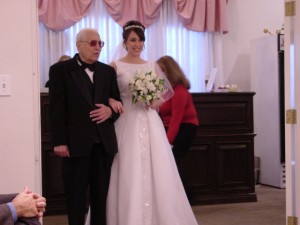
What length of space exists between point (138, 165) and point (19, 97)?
1.04 meters

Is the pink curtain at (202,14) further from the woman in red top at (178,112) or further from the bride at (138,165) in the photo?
the bride at (138,165)

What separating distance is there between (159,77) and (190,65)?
2.47 meters

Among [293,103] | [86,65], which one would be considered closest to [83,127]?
[86,65]

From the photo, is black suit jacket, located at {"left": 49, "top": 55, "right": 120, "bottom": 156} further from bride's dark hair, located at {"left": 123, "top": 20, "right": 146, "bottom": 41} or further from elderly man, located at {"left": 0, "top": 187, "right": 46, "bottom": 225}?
elderly man, located at {"left": 0, "top": 187, "right": 46, "bottom": 225}

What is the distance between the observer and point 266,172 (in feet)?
19.7

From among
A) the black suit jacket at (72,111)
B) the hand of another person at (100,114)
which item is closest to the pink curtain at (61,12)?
the black suit jacket at (72,111)

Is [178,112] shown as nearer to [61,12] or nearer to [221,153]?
[221,153]

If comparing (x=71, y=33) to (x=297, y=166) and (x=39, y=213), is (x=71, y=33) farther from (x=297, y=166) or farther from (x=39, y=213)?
(x=39, y=213)

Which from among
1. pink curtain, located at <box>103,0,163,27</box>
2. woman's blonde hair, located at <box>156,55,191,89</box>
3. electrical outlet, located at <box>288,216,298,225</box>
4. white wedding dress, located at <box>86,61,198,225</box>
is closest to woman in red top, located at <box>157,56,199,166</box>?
woman's blonde hair, located at <box>156,55,191,89</box>

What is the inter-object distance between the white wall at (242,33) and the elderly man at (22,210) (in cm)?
477

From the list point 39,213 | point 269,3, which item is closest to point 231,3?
point 269,3

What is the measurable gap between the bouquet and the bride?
0.20ft

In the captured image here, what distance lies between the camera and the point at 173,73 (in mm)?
4047

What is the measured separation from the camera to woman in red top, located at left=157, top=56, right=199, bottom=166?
13.2 ft
